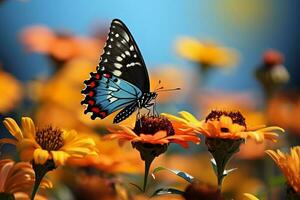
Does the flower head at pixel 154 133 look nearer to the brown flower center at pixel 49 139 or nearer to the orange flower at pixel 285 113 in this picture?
the brown flower center at pixel 49 139

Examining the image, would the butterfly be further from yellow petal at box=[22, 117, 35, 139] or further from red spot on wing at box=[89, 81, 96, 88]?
yellow petal at box=[22, 117, 35, 139]

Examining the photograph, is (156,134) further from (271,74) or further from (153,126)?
(271,74)

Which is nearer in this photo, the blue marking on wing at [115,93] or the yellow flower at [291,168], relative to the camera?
the yellow flower at [291,168]

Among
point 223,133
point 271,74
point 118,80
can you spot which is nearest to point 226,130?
point 223,133

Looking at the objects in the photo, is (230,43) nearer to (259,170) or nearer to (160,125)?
(259,170)

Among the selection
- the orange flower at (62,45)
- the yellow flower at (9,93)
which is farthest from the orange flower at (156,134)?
the orange flower at (62,45)

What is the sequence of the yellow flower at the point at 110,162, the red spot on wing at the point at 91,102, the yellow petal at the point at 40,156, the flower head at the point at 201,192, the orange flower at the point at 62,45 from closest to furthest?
the flower head at the point at 201,192 < the yellow petal at the point at 40,156 < the yellow flower at the point at 110,162 < the red spot on wing at the point at 91,102 < the orange flower at the point at 62,45

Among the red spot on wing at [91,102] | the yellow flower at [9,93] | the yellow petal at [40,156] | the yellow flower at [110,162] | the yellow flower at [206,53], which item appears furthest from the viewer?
the yellow flower at [206,53]

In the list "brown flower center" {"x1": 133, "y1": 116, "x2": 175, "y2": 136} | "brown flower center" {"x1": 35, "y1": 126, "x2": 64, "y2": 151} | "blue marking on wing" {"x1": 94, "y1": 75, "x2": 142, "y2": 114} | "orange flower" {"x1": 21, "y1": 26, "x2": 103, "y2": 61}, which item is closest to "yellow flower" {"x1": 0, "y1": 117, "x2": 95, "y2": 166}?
"brown flower center" {"x1": 35, "y1": 126, "x2": 64, "y2": 151}

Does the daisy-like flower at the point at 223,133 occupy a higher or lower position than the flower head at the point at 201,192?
higher
